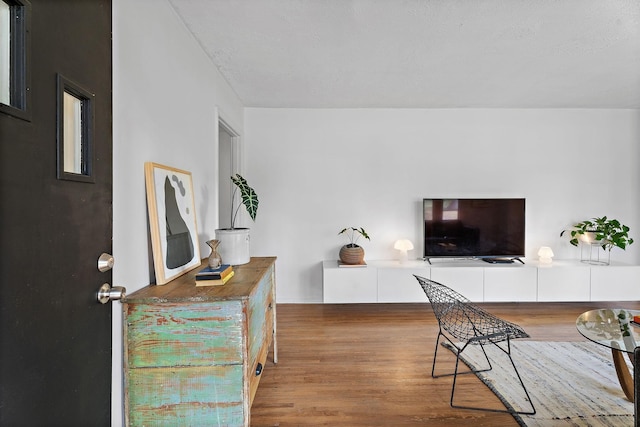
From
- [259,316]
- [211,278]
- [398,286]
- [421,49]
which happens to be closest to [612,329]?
[398,286]

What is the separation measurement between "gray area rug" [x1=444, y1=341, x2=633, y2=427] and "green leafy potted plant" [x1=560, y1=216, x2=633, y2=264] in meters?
1.55

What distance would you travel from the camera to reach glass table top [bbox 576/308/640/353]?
6.34ft

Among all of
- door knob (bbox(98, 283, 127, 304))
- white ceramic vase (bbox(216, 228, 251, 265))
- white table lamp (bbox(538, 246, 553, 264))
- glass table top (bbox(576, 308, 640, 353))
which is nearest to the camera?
door knob (bbox(98, 283, 127, 304))

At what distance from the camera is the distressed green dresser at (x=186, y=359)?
140 centimetres

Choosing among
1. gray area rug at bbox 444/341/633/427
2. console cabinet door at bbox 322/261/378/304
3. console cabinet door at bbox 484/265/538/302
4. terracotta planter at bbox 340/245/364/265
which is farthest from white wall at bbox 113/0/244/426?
console cabinet door at bbox 484/265/538/302

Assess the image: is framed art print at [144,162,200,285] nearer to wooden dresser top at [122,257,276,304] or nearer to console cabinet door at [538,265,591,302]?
wooden dresser top at [122,257,276,304]

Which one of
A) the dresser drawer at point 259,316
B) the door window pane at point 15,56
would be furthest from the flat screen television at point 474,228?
the door window pane at point 15,56

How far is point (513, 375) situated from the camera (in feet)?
7.93

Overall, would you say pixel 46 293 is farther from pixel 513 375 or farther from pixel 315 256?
pixel 315 256

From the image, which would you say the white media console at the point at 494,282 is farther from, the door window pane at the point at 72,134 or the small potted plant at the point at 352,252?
the door window pane at the point at 72,134

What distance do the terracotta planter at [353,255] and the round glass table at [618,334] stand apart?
208 centimetres

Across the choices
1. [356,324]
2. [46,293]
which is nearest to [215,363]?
[46,293]

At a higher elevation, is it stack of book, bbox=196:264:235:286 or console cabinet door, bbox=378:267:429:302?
stack of book, bbox=196:264:235:286

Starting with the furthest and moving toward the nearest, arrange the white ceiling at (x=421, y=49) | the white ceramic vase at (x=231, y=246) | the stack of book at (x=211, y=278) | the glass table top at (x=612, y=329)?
the white ceramic vase at (x=231, y=246)
the white ceiling at (x=421, y=49)
the glass table top at (x=612, y=329)
the stack of book at (x=211, y=278)
